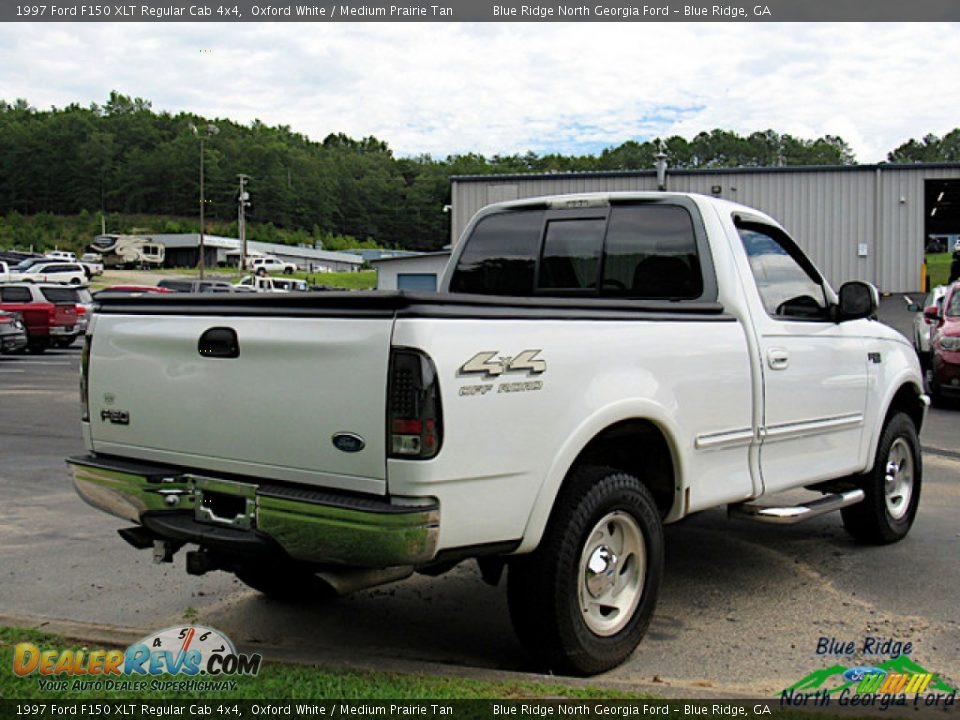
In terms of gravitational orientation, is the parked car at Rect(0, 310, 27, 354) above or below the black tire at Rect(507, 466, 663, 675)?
above

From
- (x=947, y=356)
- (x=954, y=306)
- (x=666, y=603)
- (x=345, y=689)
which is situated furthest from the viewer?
(x=954, y=306)

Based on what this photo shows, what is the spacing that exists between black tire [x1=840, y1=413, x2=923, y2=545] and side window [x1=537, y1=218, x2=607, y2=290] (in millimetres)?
2381

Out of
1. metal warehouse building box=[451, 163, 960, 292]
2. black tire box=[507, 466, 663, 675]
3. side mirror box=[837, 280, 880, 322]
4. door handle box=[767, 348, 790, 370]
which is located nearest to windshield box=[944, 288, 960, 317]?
side mirror box=[837, 280, 880, 322]

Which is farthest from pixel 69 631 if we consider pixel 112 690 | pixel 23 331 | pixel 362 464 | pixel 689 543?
pixel 23 331

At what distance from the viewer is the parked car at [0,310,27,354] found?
2411cm

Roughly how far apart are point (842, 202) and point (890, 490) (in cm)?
3002

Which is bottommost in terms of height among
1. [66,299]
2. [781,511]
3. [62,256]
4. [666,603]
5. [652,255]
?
[666,603]

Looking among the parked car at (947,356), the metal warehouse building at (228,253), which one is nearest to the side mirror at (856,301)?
the parked car at (947,356)

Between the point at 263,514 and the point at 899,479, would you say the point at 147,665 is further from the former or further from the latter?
the point at 899,479

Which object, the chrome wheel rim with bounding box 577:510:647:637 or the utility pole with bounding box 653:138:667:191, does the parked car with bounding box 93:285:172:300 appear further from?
the utility pole with bounding box 653:138:667:191

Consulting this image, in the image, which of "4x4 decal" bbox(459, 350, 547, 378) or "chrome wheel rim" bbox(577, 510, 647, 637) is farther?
"chrome wheel rim" bbox(577, 510, 647, 637)

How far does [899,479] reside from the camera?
6926 mm

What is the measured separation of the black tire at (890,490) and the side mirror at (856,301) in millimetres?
1054

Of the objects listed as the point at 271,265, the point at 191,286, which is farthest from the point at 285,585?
the point at 271,265
